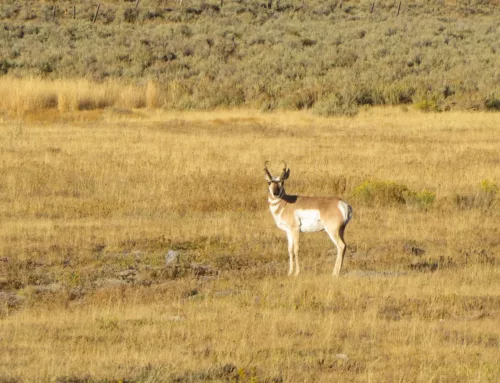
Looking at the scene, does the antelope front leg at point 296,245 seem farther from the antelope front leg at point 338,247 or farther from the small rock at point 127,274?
the small rock at point 127,274

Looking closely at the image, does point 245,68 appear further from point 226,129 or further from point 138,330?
point 138,330

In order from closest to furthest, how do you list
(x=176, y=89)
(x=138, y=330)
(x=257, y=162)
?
(x=138, y=330), (x=257, y=162), (x=176, y=89)

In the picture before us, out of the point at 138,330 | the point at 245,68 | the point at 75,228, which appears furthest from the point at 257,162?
the point at 245,68

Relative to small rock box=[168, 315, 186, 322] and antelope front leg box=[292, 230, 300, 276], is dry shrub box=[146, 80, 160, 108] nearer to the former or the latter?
antelope front leg box=[292, 230, 300, 276]

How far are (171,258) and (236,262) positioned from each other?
3.07ft

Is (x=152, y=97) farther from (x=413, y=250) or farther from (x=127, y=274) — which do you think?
(x=127, y=274)

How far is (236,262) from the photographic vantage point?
14.1 m

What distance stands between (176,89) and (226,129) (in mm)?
7855

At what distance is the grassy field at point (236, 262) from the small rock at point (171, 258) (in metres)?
0.17

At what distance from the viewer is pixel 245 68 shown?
4525 centimetres

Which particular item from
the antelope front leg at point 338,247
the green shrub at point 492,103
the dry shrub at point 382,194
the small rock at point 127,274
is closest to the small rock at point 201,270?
the small rock at point 127,274

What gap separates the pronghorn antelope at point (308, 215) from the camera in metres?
12.4

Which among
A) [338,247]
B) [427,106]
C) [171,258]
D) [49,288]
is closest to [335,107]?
[427,106]

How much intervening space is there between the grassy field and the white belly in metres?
0.64
